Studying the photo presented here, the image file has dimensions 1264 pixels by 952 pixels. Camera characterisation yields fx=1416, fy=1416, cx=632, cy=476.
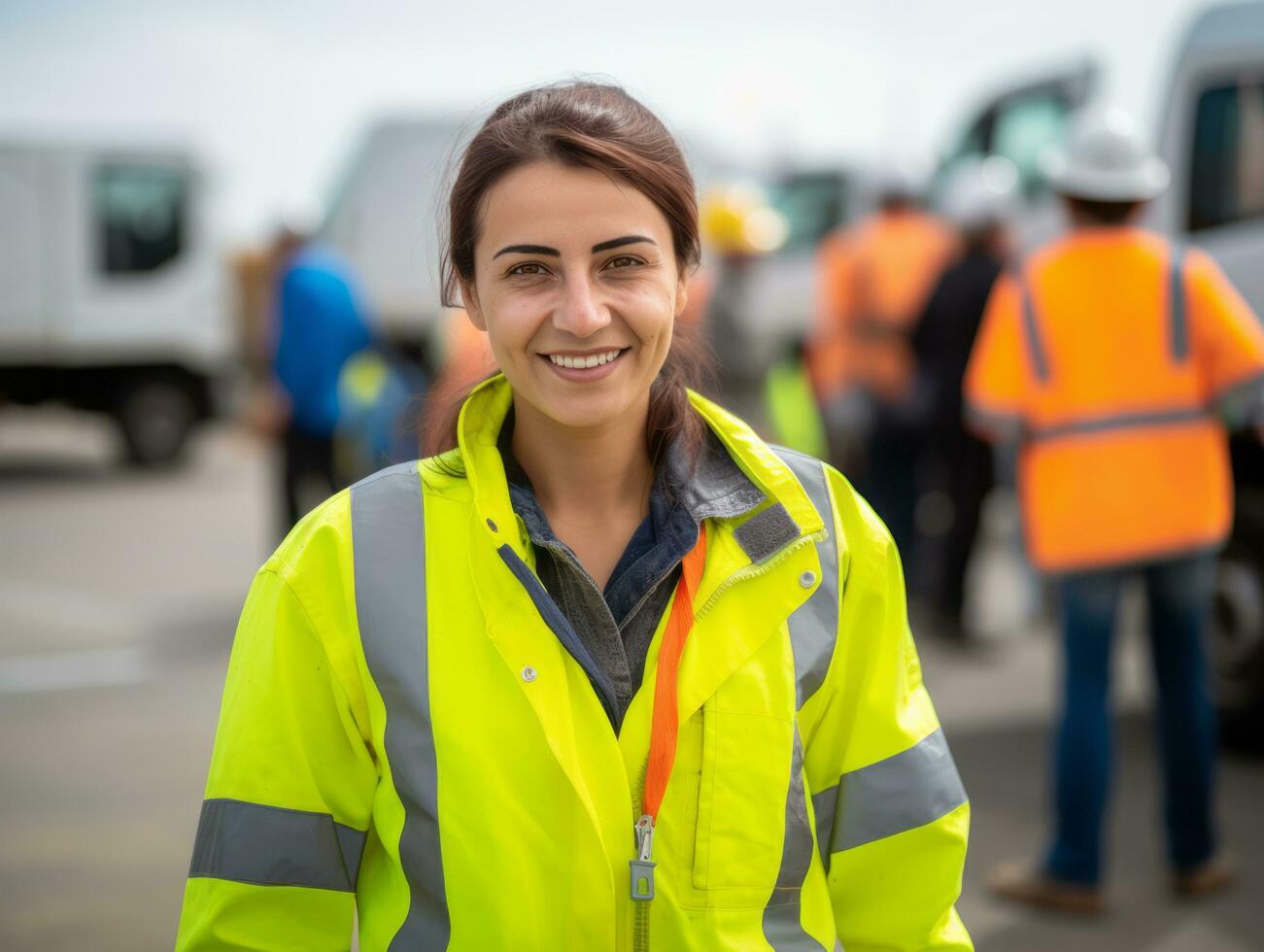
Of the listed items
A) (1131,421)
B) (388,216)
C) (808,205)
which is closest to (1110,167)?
(1131,421)

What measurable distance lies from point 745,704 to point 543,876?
28 cm

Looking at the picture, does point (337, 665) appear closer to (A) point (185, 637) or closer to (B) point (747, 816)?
(B) point (747, 816)

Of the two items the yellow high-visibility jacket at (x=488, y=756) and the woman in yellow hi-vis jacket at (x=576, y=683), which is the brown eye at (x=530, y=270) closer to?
the woman in yellow hi-vis jacket at (x=576, y=683)

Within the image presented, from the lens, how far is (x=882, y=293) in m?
7.27

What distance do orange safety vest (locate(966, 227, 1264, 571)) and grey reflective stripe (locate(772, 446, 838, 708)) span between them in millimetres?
2241

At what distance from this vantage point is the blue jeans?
12.1 feet

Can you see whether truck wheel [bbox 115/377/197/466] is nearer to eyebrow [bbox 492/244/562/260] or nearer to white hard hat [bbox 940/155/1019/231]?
white hard hat [bbox 940/155/1019/231]

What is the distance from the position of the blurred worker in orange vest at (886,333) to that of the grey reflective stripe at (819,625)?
5.49 metres

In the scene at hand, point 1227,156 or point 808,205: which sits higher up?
point 1227,156

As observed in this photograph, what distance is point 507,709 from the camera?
1.51 m

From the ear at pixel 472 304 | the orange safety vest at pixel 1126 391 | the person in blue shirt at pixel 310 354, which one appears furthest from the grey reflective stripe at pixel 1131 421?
the person in blue shirt at pixel 310 354

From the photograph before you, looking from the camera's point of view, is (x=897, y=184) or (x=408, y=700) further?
(x=897, y=184)

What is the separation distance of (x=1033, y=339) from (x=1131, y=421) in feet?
1.09

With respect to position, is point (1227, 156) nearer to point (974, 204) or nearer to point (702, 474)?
point (974, 204)
